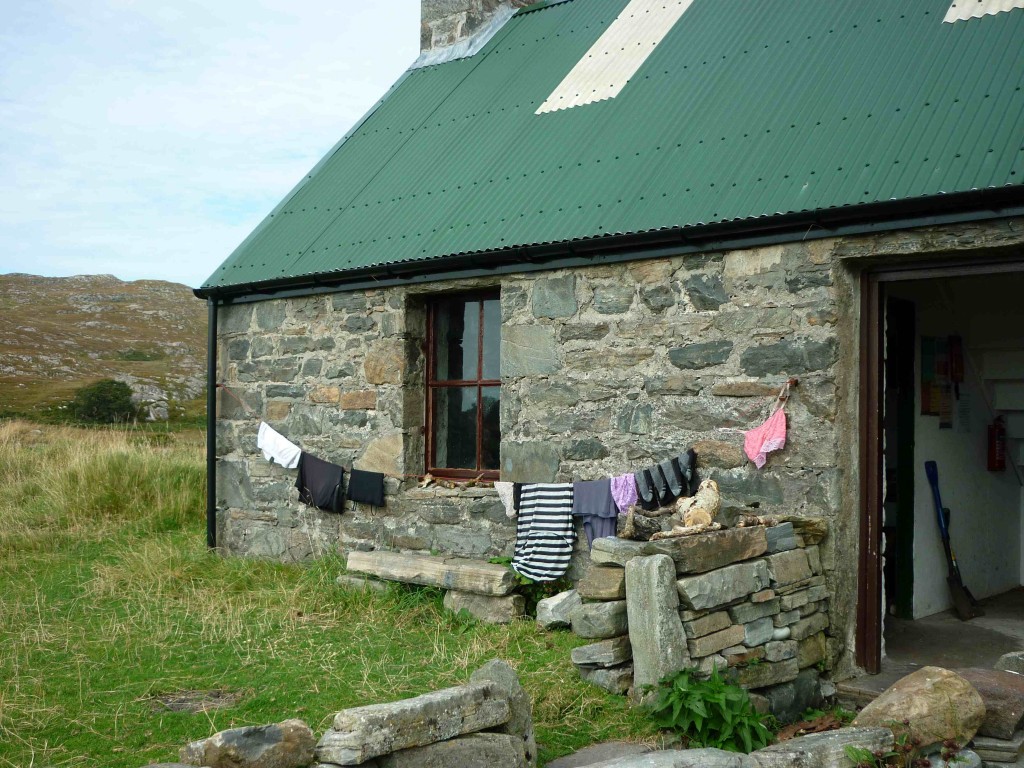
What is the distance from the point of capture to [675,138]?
728 cm

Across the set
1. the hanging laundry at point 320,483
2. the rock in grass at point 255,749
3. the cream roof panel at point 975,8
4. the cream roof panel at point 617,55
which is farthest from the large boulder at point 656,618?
the cream roof panel at point 617,55

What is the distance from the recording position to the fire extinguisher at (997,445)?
848 centimetres

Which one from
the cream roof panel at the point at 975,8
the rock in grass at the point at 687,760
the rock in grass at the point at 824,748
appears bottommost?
the rock in grass at the point at 824,748

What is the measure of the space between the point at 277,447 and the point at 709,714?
5.13 m

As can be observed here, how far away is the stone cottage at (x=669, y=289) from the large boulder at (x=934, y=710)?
4.07ft

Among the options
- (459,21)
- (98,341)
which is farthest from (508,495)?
(98,341)

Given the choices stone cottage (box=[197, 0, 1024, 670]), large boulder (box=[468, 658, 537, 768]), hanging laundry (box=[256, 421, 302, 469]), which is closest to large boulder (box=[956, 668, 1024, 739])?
stone cottage (box=[197, 0, 1024, 670])

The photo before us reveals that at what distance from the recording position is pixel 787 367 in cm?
599

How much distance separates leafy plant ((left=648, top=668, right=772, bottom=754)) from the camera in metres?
4.66

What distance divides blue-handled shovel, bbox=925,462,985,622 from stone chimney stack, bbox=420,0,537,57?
20.8ft

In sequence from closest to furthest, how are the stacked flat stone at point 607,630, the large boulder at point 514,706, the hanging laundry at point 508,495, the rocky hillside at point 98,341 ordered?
the large boulder at point 514,706 → the stacked flat stone at point 607,630 → the hanging laundry at point 508,495 → the rocky hillside at point 98,341

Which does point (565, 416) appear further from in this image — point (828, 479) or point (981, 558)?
point (981, 558)

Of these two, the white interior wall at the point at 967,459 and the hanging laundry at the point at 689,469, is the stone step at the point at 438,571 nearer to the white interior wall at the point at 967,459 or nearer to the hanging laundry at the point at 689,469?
the hanging laundry at the point at 689,469

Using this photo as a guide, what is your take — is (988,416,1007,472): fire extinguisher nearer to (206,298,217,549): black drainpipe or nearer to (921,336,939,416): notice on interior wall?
(921,336,939,416): notice on interior wall
